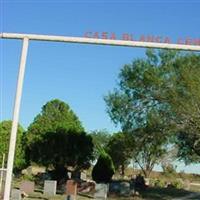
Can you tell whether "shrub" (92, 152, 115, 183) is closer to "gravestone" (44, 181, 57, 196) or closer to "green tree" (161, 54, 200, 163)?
"green tree" (161, 54, 200, 163)

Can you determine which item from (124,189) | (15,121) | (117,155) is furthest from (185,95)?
(117,155)

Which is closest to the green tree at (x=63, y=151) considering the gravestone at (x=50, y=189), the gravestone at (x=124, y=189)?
the gravestone at (x=124, y=189)

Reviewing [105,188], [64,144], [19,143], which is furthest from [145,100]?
[19,143]

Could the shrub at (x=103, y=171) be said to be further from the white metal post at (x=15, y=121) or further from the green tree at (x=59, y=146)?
the white metal post at (x=15, y=121)

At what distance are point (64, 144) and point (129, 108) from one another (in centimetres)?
984

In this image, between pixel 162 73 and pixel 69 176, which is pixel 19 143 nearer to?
pixel 69 176

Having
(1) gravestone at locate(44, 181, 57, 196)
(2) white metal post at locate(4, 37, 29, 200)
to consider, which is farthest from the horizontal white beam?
(1) gravestone at locate(44, 181, 57, 196)

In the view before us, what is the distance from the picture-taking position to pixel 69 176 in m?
48.9

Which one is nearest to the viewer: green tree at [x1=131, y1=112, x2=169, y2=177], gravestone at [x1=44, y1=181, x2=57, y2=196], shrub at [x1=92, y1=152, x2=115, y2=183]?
gravestone at [x1=44, y1=181, x2=57, y2=196]

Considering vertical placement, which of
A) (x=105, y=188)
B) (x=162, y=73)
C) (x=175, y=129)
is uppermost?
(x=162, y=73)

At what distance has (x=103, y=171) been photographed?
47.2m

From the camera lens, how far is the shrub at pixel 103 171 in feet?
154

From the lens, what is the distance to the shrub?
47.0m

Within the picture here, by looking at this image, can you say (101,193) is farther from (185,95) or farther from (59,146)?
(59,146)
